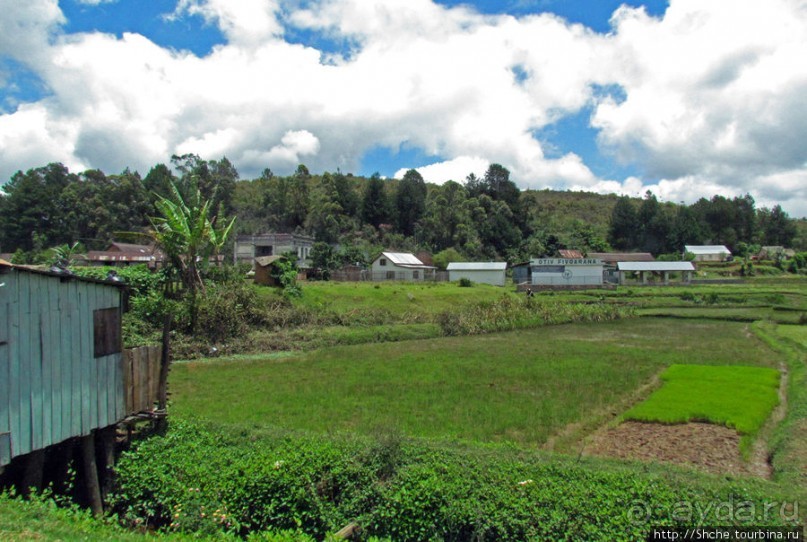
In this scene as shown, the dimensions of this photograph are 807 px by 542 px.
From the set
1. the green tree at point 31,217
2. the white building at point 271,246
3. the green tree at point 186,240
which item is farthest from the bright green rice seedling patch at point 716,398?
the green tree at point 31,217

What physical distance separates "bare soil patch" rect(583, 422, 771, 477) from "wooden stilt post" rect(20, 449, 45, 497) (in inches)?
404

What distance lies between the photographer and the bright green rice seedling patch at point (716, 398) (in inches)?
515

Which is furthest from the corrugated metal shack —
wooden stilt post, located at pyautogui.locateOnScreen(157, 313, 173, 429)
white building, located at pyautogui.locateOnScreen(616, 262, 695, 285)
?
white building, located at pyautogui.locateOnScreen(616, 262, 695, 285)

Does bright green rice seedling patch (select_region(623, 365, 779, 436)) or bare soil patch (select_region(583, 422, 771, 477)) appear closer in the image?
bare soil patch (select_region(583, 422, 771, 477))

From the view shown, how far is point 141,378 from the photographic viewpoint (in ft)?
34.5

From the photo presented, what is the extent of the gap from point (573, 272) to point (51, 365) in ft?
185

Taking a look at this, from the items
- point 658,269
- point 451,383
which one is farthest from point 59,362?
point 658,269

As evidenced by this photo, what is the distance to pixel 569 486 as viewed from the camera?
7371 mm

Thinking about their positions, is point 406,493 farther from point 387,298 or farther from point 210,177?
point 210,177

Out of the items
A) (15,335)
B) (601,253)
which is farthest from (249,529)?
(601,253)

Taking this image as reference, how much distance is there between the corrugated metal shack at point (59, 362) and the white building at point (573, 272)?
52.6 m

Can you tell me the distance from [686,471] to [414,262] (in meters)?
53.2

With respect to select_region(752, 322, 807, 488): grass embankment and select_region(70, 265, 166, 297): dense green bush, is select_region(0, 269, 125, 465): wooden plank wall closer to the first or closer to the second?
select_region(752, 322, 807, 488): grass embankment

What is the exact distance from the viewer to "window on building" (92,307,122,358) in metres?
9.45
